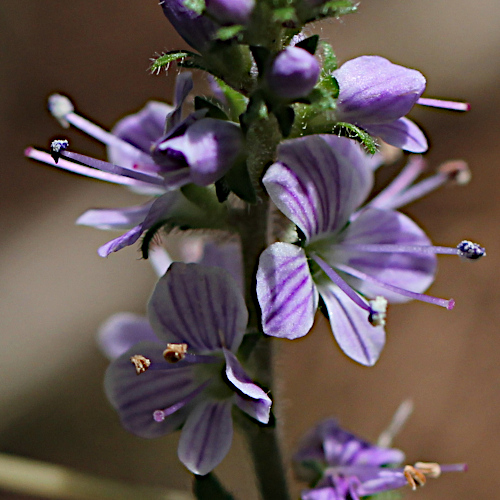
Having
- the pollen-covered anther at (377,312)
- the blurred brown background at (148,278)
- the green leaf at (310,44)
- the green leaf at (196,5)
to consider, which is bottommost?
the blurred brown background at (148,278)

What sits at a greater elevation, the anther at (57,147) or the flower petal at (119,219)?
the anther at (57,147)

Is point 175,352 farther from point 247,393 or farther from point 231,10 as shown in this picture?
point 231,10

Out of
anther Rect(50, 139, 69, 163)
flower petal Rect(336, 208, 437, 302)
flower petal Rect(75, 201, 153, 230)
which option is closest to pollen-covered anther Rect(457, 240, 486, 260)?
flower petal Rect(336, 208, 437, 302)

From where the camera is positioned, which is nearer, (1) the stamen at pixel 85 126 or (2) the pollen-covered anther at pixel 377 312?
(2) the pollen-covered anther at pixel 377 312

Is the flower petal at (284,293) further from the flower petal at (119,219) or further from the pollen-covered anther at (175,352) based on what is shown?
the flower petal at (119,219)

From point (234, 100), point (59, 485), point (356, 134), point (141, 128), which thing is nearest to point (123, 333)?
point (59, 485)

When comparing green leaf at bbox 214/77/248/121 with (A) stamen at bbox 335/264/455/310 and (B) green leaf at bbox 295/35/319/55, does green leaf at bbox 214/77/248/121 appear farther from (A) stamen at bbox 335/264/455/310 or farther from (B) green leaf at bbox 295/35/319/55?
A: (A) stamen at bbox 335/264/455/310

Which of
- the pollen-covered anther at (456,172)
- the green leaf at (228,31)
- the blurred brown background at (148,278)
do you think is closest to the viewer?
the green leaf at (228,31)

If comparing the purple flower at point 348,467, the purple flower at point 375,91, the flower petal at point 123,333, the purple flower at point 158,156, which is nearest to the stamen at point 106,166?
the purple flower at point 158,156
